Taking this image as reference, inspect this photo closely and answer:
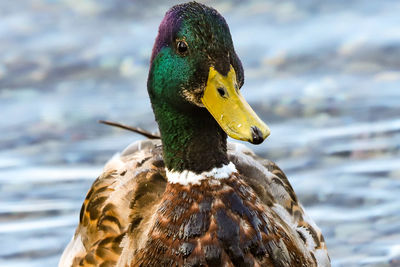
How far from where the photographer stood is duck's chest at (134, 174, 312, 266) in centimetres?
359

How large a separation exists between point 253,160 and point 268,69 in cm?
325

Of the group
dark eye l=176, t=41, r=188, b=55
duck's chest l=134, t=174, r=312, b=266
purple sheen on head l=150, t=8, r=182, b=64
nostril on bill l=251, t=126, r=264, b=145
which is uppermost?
purple sheen on head l=150, t=8, r=182, b=64

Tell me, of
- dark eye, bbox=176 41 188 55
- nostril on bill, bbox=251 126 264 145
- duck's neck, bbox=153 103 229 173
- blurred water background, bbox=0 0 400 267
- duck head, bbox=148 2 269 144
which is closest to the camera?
nostril on bill, bbox=251 126 264 145

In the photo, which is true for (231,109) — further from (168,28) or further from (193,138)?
(168,28)

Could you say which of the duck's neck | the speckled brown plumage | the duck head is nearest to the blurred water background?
the speckled brown plumage

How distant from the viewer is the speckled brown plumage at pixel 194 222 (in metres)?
3.60

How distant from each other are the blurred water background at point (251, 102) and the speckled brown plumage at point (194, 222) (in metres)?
0.86

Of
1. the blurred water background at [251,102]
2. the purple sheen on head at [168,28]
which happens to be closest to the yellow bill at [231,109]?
the purple sheen on head at [168,28]

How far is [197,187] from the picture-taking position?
3.74 metres

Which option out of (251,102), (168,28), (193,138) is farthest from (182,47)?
(251,102)

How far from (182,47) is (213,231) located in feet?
2.65

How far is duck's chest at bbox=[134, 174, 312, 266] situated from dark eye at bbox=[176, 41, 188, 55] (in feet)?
1.96

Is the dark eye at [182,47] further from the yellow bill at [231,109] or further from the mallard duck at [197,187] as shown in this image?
the yellow bill at [231,109]

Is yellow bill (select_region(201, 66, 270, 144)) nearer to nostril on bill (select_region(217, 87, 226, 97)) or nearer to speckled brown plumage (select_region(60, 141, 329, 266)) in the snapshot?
nostril on bill (select_region(217, 87, 226, 97))
